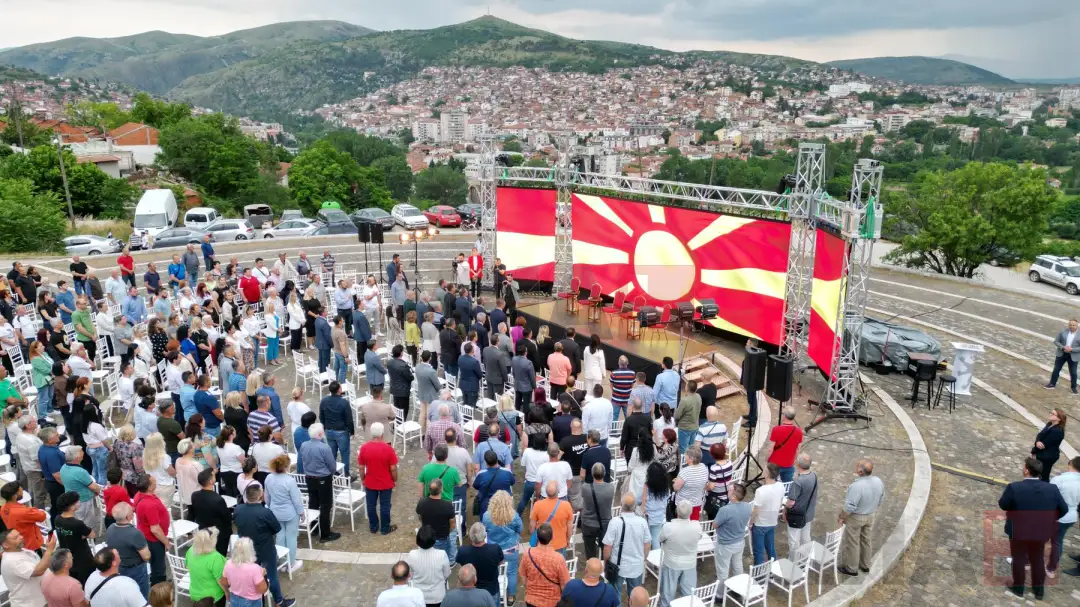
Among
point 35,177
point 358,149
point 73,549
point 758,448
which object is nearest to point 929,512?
point 758,448

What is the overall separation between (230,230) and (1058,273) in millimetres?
36379

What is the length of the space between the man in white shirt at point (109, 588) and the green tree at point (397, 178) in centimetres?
9917

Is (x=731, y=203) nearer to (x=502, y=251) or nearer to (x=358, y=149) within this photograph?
(x=502, y=251)

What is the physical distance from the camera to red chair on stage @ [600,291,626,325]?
659 inches

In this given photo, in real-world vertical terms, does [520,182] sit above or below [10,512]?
above

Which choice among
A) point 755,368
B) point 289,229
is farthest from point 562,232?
point 289,229

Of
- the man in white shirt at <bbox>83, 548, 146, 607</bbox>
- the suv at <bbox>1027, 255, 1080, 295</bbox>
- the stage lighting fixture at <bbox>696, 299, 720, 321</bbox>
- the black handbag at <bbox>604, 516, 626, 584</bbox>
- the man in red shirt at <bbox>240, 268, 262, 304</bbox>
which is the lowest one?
the suv at <bbox>1027, 255, 1080, 295</bbox>

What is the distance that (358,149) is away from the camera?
11494 cm

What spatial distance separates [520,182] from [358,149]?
10186cm

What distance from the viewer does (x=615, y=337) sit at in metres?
15.4

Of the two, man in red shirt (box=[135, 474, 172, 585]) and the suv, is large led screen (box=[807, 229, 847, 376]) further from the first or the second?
the suv

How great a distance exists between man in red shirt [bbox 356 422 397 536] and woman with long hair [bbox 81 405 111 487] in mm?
3116

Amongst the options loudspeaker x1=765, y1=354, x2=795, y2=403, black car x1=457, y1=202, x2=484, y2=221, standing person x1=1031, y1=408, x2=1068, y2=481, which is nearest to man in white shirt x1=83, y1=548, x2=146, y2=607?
loudspeaker x1=765, y1=354, x2=795, y2=403

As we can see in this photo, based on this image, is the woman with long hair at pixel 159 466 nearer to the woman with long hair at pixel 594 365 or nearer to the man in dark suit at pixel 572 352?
the man in dark suit at pixel 572 352
